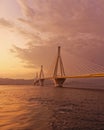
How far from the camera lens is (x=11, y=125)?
1257 cm

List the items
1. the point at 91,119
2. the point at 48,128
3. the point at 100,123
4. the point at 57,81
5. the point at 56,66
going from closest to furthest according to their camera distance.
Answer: the point at 48,128, the point at 100,123, the point at 91,119, the point at 56,66, the point at 57,81

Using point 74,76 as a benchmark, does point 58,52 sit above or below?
above

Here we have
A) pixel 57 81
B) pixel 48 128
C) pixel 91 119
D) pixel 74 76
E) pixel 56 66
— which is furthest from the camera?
pixel 57 81

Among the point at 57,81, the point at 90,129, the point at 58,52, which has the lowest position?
the point at 90,129

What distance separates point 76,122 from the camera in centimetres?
1417

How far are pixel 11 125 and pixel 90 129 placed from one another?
4.33 metres

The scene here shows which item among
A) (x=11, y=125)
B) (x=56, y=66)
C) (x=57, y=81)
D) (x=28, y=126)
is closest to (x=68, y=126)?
(x=28, y=126)

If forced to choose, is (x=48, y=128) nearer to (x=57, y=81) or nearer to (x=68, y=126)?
(x=68, y=126)

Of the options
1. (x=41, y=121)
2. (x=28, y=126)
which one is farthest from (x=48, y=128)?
(x=41, y=121)

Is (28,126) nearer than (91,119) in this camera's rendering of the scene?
Yes

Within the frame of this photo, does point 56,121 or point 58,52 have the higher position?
point 58,52

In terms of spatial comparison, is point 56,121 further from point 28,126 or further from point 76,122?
point 28,126

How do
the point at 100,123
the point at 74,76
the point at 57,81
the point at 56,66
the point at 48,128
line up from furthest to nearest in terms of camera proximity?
1. the point at 57,81
2. the point at 56,66
3. the point at 74,76
4. the point at 100,123
5. the point at 48,128

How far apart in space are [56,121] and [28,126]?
2482 millimetres
